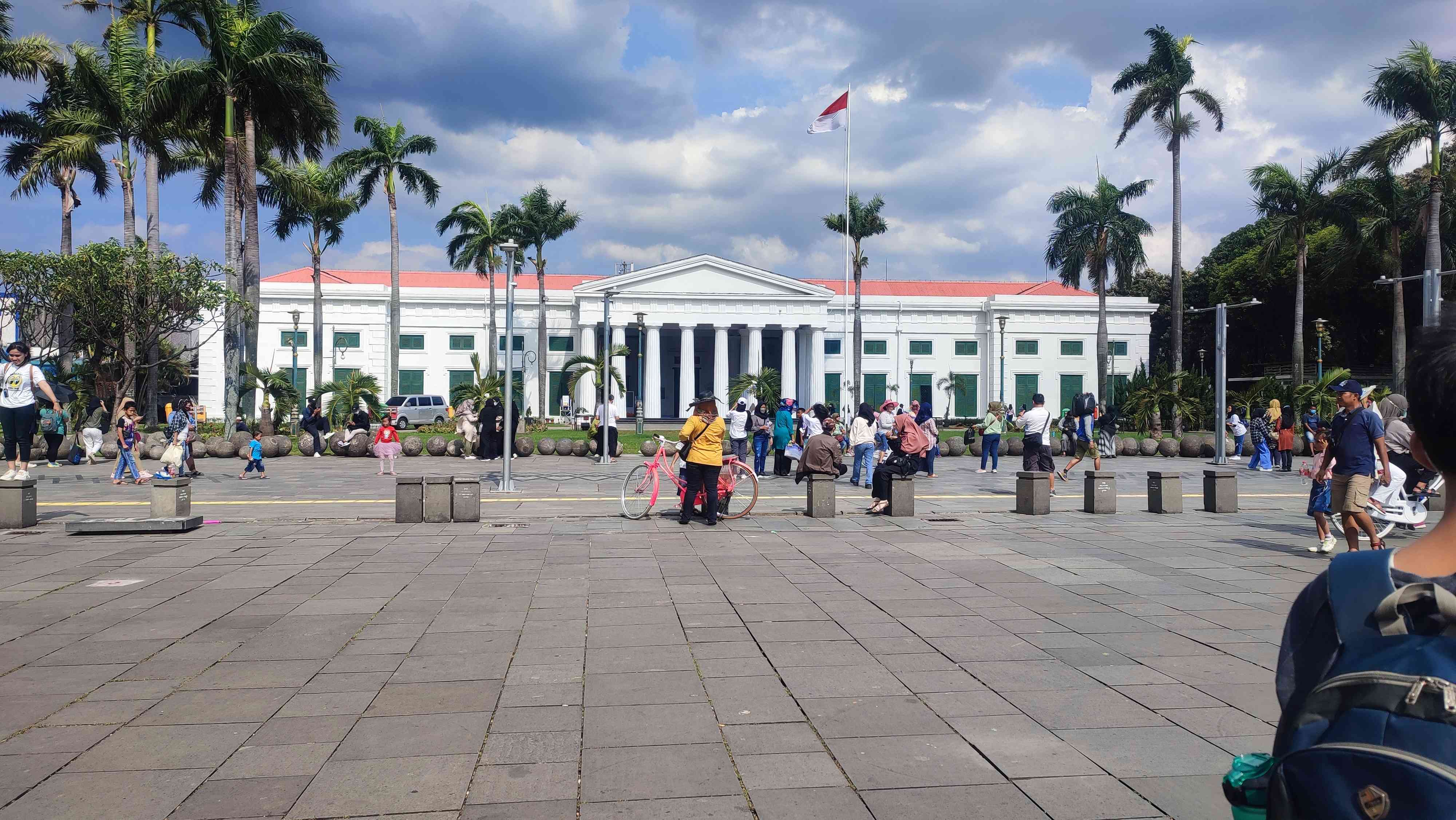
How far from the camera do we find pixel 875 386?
208ft

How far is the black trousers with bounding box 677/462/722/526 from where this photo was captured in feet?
36.5

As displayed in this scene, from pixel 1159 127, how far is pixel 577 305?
34.8 m

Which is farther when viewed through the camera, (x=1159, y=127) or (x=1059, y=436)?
(x=1159, y=127)

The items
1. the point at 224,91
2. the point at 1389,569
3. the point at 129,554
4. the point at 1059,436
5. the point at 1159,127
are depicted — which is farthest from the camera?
the point at 1159,127

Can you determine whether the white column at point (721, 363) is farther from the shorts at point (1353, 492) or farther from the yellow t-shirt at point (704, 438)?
the shorts at point (1353, 492)

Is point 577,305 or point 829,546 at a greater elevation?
point 577,305

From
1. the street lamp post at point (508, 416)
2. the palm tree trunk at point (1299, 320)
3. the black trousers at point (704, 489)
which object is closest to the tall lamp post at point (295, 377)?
the street lamp post at point (508, 416)

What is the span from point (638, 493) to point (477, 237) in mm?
35971

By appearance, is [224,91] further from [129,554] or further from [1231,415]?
[1231,415]

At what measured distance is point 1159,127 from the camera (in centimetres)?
3875

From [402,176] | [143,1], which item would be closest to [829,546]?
[143,1]

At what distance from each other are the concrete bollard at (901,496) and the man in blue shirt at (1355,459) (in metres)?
4.78

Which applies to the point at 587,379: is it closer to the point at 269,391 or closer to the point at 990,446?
the point at 269,391

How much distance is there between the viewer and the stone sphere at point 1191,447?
27.7m
